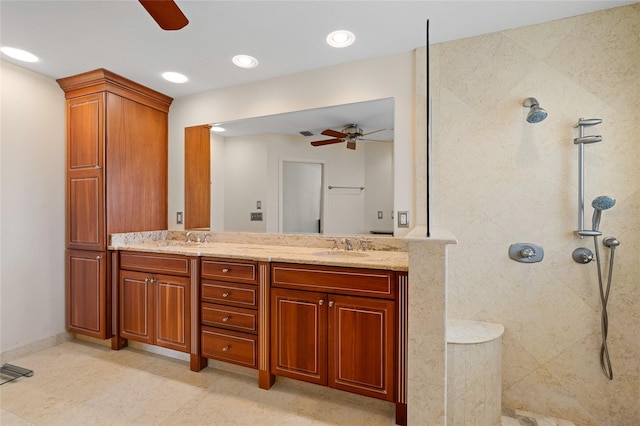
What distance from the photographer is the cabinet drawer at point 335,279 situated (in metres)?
1.73

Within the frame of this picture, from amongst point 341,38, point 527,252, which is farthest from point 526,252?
point 341,38

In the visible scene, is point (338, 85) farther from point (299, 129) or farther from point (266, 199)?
point (266, 199)

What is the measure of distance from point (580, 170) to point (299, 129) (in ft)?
6.37

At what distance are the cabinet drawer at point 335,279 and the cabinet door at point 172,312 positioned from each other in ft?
2.67

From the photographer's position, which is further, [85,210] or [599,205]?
[85,210]

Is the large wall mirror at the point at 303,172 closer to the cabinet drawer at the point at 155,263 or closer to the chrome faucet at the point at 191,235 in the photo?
the chrome faucet at the point at 191,235

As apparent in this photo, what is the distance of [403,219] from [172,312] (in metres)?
1.90

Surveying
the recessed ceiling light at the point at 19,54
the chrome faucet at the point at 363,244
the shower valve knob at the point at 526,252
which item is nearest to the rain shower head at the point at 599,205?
the shower valve knob at the point at 526,252

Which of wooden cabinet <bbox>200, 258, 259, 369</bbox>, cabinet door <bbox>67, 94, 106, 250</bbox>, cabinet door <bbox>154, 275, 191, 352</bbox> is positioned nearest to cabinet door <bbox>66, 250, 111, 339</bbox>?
cabinet door <bbox>67, 94, 106, 250</bbox>

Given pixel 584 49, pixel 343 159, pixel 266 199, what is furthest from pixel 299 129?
pixel 584 49

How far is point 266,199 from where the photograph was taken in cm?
277

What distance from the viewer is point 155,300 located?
7.97 feet

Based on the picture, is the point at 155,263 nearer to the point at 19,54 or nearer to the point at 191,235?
the point at 191,235

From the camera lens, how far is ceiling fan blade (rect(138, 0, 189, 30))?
1.21m
